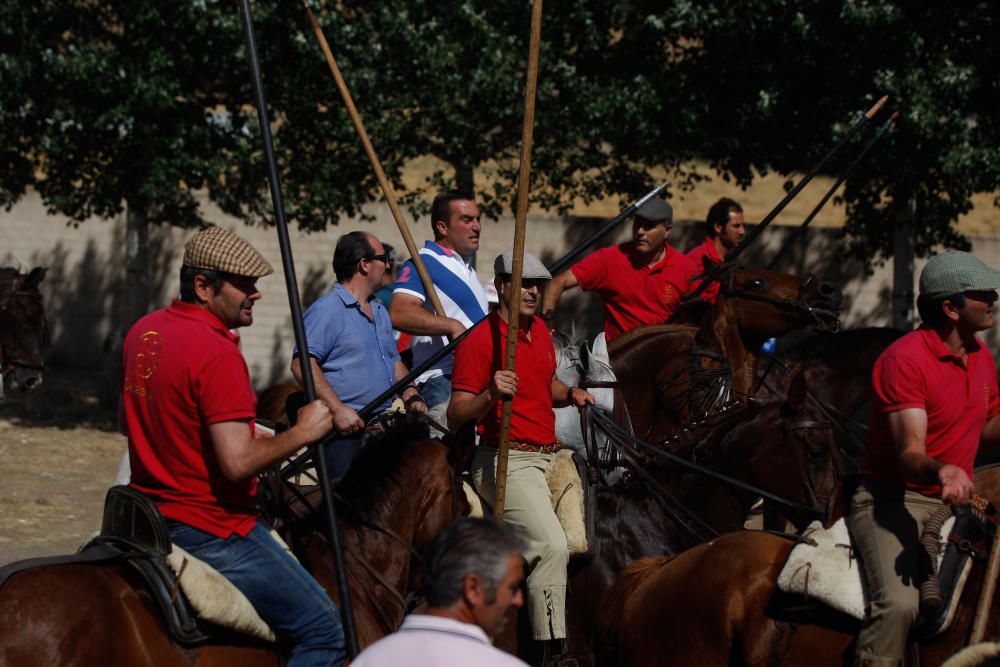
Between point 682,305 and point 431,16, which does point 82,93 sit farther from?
point 682,305

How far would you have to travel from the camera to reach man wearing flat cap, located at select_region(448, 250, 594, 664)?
6.09 meters

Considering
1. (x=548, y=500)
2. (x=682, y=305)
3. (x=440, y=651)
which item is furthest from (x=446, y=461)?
(x=682, y=305)

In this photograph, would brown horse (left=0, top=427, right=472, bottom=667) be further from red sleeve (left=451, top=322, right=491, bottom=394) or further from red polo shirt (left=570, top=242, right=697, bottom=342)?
red polo shirt (left=570, top=242, right=697, bottom=342)

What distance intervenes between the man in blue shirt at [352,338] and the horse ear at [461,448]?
2.73ft

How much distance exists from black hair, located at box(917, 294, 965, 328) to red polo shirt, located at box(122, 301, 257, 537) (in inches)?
102

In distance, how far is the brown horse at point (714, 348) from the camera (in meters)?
8.06

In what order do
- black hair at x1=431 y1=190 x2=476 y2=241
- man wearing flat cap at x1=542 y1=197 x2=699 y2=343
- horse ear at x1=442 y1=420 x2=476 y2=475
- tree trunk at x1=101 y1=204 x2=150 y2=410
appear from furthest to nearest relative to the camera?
tree trunk at x1=101 y1=204 x2=150 y2=410
man wearing flat cap at x1=542 y1=197 x2=699 y2=343
black hair at x1=431 y1=190 x2=476 y2=241
horse ear at x1=442 y1=420 x2=476 y2=475

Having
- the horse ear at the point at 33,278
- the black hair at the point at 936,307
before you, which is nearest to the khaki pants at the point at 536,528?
the black hair at the point at 936,307

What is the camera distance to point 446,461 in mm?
5695

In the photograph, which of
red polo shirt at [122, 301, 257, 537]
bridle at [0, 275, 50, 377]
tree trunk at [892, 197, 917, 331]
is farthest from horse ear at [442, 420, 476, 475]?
tree trunk at [892, 197, 917, 331]

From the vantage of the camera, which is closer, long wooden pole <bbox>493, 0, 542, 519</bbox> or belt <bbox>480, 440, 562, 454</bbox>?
long wooden pole <bbox>493, 0, 542, 519</bbox>

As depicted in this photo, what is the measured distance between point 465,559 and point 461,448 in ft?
8.78

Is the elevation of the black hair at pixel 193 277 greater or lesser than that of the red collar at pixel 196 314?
greater

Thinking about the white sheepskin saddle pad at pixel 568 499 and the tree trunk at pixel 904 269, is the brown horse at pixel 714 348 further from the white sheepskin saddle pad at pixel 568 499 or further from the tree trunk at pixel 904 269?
the tree trunk at pixel 904 269
